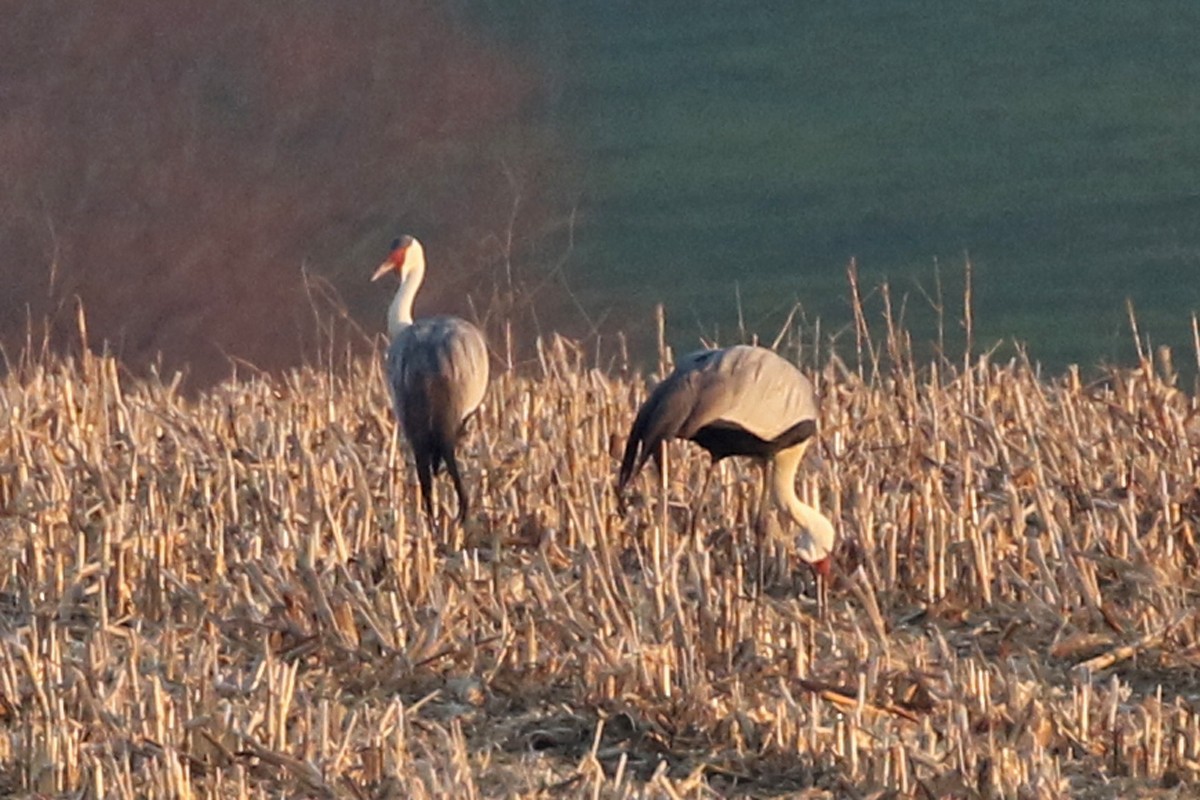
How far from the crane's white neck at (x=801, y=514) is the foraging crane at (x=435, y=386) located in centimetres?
85

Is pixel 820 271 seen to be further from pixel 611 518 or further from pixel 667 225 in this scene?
pixel 611 518

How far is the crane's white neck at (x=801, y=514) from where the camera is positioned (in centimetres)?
669

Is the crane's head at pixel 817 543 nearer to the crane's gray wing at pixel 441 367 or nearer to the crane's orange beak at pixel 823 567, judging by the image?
the crane's orange beak at pixel 823 567

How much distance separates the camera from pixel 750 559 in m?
6.93

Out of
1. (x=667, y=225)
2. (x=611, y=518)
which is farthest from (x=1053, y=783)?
(x=667, y=225)

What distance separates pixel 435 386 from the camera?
800 cm

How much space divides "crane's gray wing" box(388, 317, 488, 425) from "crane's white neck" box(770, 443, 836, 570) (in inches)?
40.0

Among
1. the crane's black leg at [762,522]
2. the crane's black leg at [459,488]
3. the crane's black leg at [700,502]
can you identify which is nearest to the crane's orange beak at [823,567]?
the crane's black leg at [762,522]

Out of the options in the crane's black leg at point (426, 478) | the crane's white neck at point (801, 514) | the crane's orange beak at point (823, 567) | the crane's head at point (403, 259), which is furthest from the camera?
the crane's head at point (403, 259)

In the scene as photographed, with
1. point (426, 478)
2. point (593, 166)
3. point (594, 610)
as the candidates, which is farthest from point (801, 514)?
point (593, 166)

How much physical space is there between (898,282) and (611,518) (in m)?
19.3

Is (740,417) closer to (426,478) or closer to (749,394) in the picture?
(749,394)

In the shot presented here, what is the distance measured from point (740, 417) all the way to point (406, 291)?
222cm

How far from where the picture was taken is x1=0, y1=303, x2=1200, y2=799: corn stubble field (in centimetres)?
498
